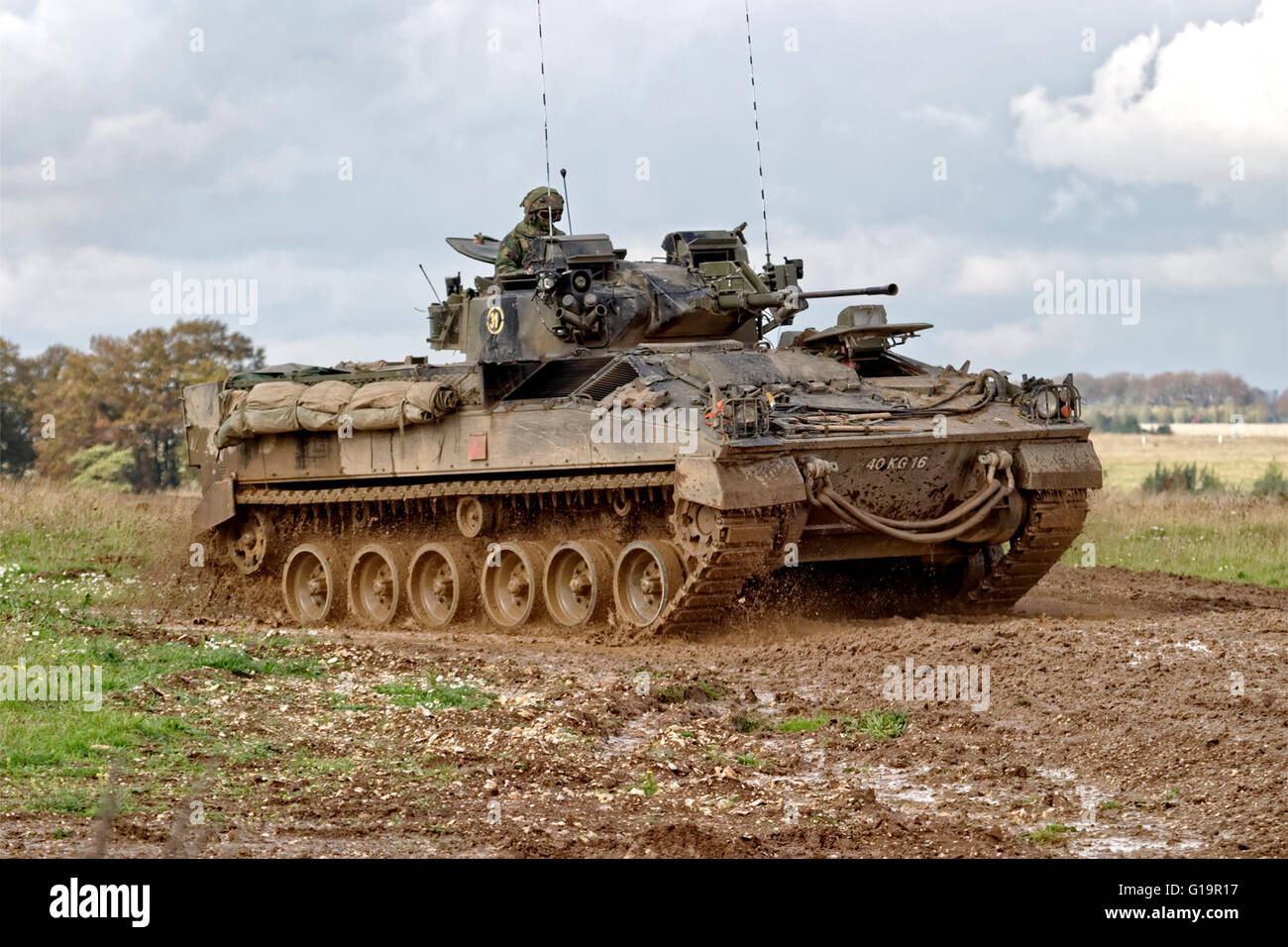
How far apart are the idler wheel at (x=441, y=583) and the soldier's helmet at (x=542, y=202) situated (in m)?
3.51

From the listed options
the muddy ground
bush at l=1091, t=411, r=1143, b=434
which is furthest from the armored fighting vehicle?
bush at l=1091, t=411, r=1143, b=434

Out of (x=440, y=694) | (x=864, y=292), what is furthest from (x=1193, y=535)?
(x=440, y=694)

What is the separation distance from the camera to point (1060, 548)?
16172mm

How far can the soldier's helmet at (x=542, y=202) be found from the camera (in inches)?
736

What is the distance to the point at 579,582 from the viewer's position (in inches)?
642

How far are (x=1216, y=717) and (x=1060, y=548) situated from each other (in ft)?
20.2

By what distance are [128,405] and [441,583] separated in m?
30.7

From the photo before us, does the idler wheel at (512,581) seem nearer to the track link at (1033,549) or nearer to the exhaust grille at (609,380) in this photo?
the exhaust grille at (609,380)

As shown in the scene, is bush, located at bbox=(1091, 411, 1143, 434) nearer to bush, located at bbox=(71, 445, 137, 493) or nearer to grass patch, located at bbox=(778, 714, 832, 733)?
bush, located at bbox=(71, 445, 137, 493)

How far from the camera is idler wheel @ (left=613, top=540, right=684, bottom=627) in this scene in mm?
14984

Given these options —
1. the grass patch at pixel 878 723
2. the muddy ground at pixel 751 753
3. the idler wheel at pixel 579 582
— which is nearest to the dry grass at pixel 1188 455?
the idler wheel at pixel 579 582

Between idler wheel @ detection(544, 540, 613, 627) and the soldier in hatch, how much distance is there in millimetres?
3455

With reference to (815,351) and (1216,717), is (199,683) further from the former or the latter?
(815,351)
